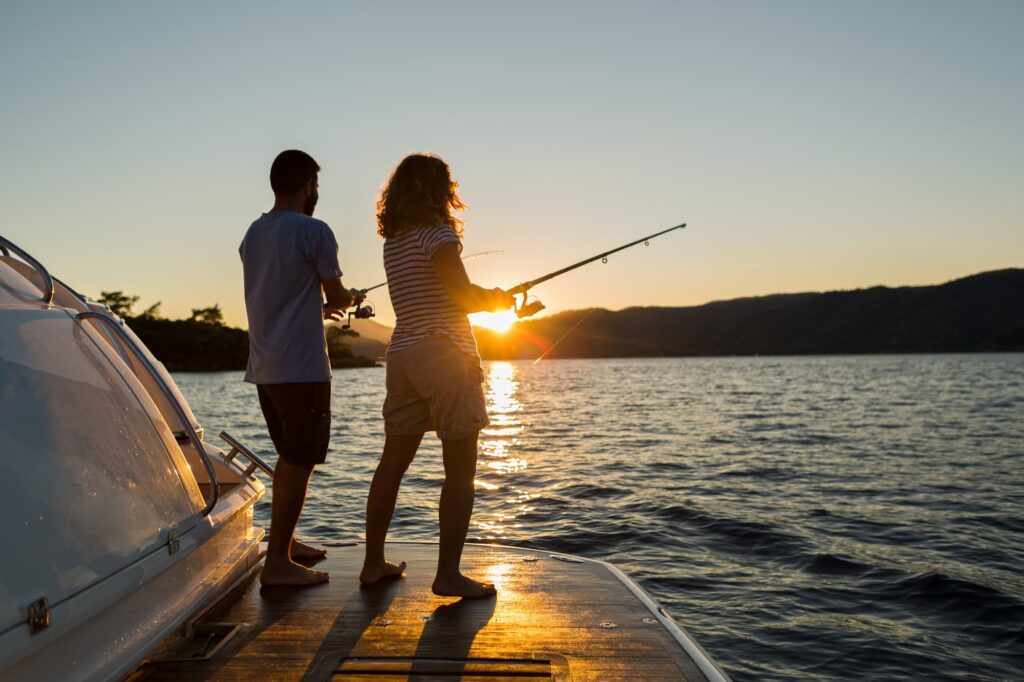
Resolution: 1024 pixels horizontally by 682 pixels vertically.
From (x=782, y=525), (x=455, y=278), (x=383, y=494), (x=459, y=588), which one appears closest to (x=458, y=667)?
(x=459, y=588)

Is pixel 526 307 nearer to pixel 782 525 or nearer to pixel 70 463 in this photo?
pixel 70 463

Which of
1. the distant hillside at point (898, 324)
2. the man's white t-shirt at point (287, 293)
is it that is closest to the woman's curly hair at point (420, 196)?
the man's white t-shirt at point (287, 293)

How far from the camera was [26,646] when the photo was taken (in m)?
1.98

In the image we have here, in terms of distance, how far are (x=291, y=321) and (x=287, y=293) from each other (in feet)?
0.42

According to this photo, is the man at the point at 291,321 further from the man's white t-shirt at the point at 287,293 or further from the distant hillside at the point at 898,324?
the distant hillside at the point at 898,324

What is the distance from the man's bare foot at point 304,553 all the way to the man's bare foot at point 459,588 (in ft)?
3.57

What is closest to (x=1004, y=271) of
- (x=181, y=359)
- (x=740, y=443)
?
(x=181, y=359)

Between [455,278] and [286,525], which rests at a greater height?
[455,278]

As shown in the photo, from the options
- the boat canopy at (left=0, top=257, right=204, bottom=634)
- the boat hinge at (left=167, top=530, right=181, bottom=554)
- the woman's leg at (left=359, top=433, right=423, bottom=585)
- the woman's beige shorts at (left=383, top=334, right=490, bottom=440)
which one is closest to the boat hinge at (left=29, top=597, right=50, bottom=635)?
the boat canopy at (left=0, top=257, right=204, bottom=634)

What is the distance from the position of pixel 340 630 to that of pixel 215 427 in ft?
81.0

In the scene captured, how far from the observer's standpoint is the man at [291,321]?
3762 millimetres

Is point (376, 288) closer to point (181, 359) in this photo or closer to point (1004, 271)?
point (181, 359)

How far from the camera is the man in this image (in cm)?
376

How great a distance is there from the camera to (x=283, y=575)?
4.06m
